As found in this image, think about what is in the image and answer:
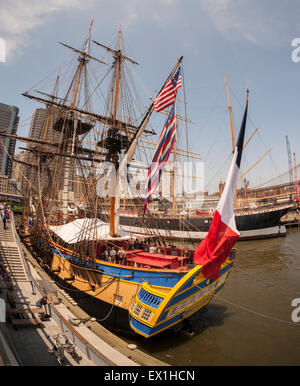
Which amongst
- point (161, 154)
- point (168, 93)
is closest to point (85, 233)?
point (161, 154)

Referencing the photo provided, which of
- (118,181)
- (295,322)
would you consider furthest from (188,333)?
(118,181)

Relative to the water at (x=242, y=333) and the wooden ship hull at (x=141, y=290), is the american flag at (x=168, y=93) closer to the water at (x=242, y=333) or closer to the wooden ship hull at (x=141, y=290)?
the wooden ship hull at (x=141, y=290)

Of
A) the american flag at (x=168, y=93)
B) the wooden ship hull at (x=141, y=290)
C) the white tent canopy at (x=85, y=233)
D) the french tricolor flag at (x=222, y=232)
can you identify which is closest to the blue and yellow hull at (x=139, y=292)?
the wooden ship hull at (x=141, y=290)

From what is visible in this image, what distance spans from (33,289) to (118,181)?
672 cm

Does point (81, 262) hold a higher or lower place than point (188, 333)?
higher

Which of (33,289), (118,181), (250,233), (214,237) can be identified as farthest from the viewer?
(250,233)

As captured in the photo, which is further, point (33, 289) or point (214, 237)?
point (33, 289)

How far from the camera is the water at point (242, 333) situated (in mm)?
7293

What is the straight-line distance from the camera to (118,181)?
12.6 meters

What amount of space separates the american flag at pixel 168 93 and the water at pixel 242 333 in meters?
9.99

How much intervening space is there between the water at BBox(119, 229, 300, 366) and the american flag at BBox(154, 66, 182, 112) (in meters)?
9.99

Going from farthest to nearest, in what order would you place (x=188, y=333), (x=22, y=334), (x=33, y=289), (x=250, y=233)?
(x=250, y=233), (x=33, y=289), (x=188, y=333), (x=22, y=334)

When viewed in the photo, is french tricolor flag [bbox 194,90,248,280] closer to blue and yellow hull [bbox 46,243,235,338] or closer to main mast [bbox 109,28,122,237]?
blue and yellow hull [bbox 46,243,235,338]

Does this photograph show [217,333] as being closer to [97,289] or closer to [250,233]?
[97,289]
